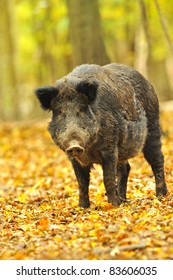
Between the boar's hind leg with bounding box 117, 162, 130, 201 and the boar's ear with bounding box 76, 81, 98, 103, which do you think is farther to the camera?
the boar's hind leg with bounding box 117, 162, 130, 201

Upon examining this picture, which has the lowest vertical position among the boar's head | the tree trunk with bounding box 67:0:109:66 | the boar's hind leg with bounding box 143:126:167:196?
the boar's hind leg with bounding box 143:126:167:196

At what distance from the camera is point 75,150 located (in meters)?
7.94

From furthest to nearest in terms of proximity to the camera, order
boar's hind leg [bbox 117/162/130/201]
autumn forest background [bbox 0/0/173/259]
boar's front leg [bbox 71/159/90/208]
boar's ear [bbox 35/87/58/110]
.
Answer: boar's hind leg [bbox 117/162/130/201]
boar's front leg [bbox 71/159/90/208]
boar's ear [bbox 35/87/58/110]
autumn forest background [bbox 0/0/173/259]

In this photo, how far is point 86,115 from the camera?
827 cm

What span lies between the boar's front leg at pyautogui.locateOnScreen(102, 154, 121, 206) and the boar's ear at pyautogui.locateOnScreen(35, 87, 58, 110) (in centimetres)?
104

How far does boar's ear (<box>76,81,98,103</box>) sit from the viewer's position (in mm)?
8234

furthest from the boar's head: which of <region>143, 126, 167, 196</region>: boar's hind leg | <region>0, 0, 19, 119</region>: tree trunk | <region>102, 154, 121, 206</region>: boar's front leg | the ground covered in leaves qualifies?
<region>0, 0, 19, 119</region>: tree trunk

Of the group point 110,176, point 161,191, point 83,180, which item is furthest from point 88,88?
point 161,191

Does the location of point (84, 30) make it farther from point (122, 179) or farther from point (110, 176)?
point (110, 176)

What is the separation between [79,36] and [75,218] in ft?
28.4

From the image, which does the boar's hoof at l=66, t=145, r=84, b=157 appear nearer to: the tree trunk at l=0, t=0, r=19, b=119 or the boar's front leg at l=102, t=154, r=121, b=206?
the boar's front leg at l=102, t=154, r=121, b=206

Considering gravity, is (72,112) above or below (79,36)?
below
